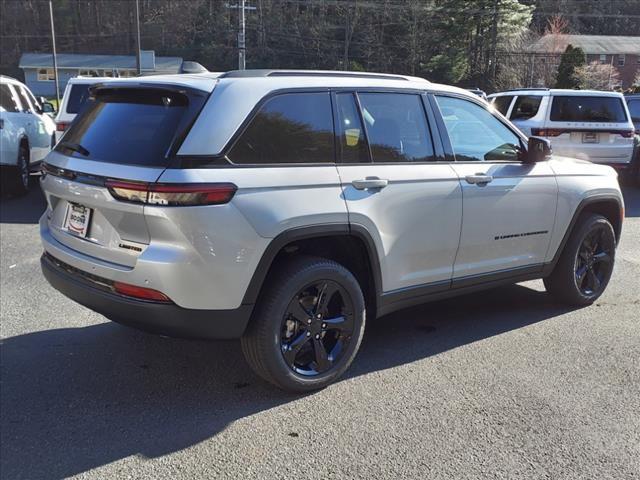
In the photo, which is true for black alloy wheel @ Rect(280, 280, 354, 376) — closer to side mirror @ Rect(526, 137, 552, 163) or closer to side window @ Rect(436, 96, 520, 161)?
side window @ Rect(436, 96, 520, 161)

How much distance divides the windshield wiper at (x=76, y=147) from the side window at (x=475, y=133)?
2366 mm

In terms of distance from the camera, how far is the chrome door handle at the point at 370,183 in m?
3.61

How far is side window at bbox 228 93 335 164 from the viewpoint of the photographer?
3293 mm

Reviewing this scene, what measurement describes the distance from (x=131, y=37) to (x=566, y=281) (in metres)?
90.1

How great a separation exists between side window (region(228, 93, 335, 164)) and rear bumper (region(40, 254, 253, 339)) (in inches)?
32.9

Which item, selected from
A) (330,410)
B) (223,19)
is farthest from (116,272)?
(223,19)

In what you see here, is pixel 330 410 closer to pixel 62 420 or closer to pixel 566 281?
pixel 62 420

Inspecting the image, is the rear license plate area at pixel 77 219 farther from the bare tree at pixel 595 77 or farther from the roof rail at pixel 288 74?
the bare tree at pixel 595 77

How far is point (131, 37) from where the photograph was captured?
8531 cm

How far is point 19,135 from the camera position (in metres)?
10.3

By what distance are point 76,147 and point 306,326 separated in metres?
1.77

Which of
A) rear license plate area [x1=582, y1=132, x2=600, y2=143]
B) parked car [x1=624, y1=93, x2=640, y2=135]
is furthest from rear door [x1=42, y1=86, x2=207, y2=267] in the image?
parked car [x1=624, y1=93, x2=640, y2=135]

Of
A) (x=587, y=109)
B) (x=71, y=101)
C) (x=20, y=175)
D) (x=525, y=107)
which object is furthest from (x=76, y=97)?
(x=587, y=109)

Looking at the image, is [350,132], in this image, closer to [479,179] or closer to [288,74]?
[288,74]
